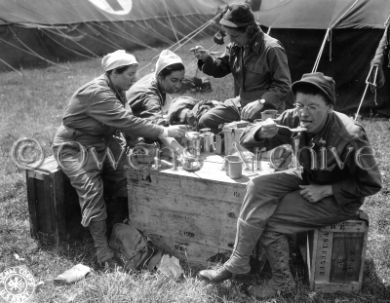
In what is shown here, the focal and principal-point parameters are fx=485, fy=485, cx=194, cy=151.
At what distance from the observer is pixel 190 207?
387 cm

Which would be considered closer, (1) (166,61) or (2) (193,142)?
(2) (193,142)

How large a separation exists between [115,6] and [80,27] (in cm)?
161

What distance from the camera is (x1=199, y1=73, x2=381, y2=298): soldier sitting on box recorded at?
315 cm

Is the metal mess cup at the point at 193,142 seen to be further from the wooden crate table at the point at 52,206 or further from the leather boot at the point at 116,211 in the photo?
the wooden crate table at the point at 52,206

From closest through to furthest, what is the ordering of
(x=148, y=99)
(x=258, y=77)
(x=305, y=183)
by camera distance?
(x=305, y=183) → (x=148, y=99) → (x=258, y=77)

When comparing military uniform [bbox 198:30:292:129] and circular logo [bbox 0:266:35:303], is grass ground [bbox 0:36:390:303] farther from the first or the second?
military uniform [bbox 198:30:292:129]

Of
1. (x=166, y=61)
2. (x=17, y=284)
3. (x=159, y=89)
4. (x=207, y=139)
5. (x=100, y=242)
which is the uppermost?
(x=166, y=61)

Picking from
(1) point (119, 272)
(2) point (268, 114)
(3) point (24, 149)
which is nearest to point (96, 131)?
(1) point (119, 272)

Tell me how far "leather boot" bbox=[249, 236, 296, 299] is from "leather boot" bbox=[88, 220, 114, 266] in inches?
49.1

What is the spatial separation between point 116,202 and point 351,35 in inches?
211

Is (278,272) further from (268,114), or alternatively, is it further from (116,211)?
(116,211)

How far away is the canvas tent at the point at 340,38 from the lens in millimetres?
7848

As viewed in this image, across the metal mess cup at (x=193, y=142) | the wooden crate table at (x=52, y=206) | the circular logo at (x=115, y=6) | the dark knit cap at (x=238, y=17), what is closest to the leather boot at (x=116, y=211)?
the wooden crate table at (x=52, y=206)

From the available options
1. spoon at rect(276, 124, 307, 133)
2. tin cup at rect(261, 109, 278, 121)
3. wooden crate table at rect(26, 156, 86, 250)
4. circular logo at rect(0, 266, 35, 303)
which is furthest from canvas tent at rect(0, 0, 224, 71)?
circular logo at rect(0, 266, 35, 303)
